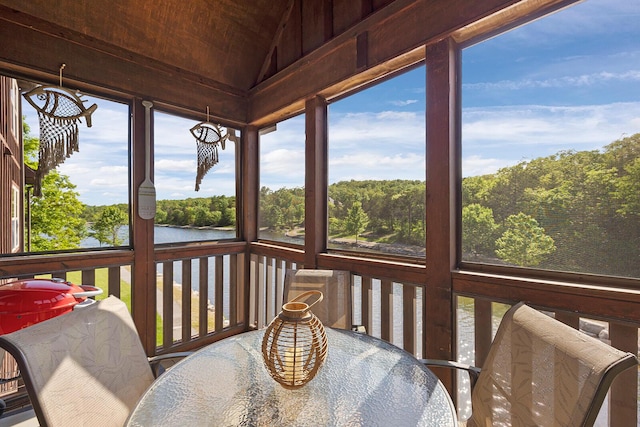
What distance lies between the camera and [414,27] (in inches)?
78.1

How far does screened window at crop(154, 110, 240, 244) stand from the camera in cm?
293

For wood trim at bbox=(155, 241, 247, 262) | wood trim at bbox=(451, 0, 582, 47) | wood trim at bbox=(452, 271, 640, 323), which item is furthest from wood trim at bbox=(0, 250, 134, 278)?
wood trim at bbox=(451, 0, 582, 47)

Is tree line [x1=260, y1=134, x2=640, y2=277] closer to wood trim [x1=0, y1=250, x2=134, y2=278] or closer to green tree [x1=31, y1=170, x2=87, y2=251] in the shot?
wood trim [x1=0, y1=250, x2=134, y2=278]

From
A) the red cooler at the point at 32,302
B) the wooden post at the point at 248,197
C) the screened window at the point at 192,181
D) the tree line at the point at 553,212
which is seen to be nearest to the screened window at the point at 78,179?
the screened window at the point at 192,181

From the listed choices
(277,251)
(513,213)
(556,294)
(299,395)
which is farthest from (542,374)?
(277,251)

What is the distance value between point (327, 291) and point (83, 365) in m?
1.35

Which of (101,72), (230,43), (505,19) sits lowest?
(505,19)

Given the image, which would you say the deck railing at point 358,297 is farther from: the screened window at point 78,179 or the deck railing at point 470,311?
the screened window at point 78,179

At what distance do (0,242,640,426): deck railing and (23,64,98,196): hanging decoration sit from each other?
711 millimetres

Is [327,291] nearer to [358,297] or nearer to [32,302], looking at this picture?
[358,297]

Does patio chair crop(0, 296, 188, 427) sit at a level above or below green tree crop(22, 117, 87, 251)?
below

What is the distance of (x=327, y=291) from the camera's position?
7.06 ft

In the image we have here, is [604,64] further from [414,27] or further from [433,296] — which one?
[433,296]

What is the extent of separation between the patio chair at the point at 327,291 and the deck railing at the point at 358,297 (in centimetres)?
23
